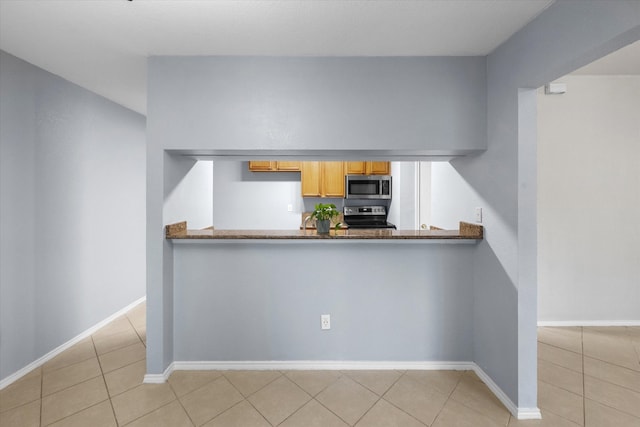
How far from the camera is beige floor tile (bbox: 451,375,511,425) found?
6.11ft

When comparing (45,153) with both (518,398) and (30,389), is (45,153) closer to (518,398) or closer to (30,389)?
(30,389)

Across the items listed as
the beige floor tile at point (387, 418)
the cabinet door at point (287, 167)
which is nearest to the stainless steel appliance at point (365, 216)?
the cabinet door at point (287, 167)

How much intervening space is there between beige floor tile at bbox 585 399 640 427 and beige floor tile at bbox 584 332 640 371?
774 millimetres

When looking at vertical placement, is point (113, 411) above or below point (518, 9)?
below

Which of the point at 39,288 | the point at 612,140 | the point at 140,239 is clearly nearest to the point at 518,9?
the point at 612,140

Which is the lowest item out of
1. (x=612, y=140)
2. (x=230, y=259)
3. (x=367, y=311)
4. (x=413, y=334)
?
(x=413, y=334)

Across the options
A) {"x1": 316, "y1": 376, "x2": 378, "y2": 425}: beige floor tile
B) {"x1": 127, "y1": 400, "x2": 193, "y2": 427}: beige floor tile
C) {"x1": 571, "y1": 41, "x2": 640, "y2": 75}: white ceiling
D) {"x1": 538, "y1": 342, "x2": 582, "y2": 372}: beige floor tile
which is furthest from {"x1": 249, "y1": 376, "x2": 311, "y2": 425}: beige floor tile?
{"x1": 571, "y1": 41, "x2": 640, "y2": 75}: white ceiling

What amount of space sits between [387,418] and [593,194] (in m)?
3.06

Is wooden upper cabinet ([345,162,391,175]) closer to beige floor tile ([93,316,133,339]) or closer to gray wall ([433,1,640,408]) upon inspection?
gray wall ([433,1,640,408])

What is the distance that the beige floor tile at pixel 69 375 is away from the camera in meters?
2.14

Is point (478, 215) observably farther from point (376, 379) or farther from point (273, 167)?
point (273, 167)

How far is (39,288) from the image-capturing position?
2.43 meters

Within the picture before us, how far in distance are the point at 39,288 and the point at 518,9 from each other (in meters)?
3.87

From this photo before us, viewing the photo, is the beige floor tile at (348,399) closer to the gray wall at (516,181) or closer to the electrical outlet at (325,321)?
the electrical outlet at (325,321)
